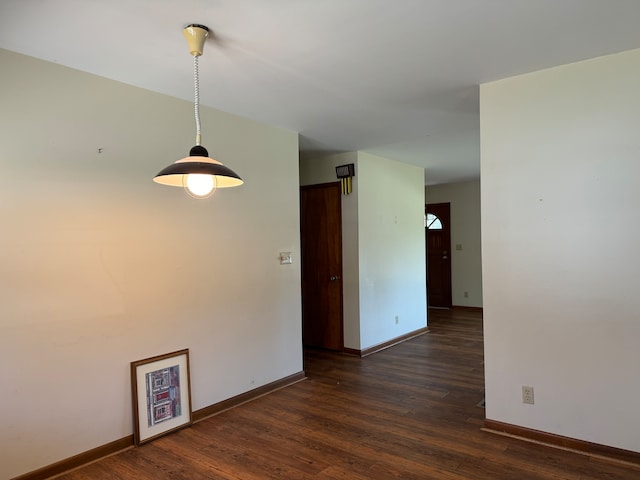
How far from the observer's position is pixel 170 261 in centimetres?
313

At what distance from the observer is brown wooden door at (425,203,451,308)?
8.43 metres

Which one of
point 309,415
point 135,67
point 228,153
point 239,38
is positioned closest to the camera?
point 239,38

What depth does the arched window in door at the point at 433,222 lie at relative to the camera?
28.3 ft

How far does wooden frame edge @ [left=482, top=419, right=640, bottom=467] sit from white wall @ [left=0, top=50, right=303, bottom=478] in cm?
205

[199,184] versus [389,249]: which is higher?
[199,184]

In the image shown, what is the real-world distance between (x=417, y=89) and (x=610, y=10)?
1.28m

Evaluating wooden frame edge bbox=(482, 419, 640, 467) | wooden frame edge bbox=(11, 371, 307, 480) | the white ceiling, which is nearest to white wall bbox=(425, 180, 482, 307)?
the white ceiling

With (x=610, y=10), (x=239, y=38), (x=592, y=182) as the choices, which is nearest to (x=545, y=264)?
(x=592, y=182)

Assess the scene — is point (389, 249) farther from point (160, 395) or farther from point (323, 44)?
point (323, 44)

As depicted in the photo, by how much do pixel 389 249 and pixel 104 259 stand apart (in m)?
3.82

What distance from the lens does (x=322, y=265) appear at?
550cm

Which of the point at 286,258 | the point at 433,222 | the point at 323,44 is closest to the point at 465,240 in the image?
the point at 433,222

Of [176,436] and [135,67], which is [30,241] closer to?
[135,67]

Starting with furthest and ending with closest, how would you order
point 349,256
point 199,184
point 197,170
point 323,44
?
1. point 349,256
2. point 323,44
3. point 199,184
4. point 197,170
